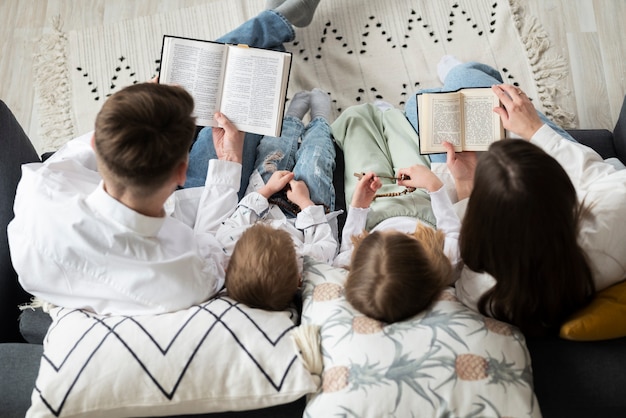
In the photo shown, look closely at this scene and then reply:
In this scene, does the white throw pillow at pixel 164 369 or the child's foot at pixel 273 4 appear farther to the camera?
the child's foot at pixel 273 4

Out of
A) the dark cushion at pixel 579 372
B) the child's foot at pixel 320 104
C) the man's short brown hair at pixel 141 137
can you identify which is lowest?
the dark cushion at pixel 579 372

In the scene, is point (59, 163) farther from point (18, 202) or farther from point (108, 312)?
point (108, 312)

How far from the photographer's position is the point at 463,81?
1823mm

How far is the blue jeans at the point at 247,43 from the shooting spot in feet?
5.69

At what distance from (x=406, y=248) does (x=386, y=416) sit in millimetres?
314

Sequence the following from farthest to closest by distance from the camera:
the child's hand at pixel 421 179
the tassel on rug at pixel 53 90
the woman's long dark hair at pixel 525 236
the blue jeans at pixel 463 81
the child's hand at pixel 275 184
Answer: the tassel on rug at pixel 53 90
the blue jeans at pixel 463 81
the child's hand at pixel 275 184
the child's hand at pixel 421 179
the woman's long dark hair at pixel 525 236

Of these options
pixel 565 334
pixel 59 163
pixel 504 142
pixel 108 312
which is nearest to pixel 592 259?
pixel 565 334

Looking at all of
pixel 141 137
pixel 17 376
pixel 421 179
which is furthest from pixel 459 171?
pixel 17 376

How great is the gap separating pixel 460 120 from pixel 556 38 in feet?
2.48

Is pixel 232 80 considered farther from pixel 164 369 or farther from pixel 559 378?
pixel 559 378

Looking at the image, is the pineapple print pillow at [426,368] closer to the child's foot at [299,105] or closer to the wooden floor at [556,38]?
the child's foot at [299,105]

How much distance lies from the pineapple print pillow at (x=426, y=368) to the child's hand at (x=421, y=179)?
434mm

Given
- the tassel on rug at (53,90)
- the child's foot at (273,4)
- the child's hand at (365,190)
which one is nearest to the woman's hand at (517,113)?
the child's hand at (365,190)

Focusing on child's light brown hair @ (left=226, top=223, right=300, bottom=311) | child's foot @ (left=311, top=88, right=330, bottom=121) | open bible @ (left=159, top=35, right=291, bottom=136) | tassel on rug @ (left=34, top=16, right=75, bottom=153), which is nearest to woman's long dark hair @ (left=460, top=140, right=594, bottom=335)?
child's light brown hair @ (left=226, top=223, right=300, bottom=311)
